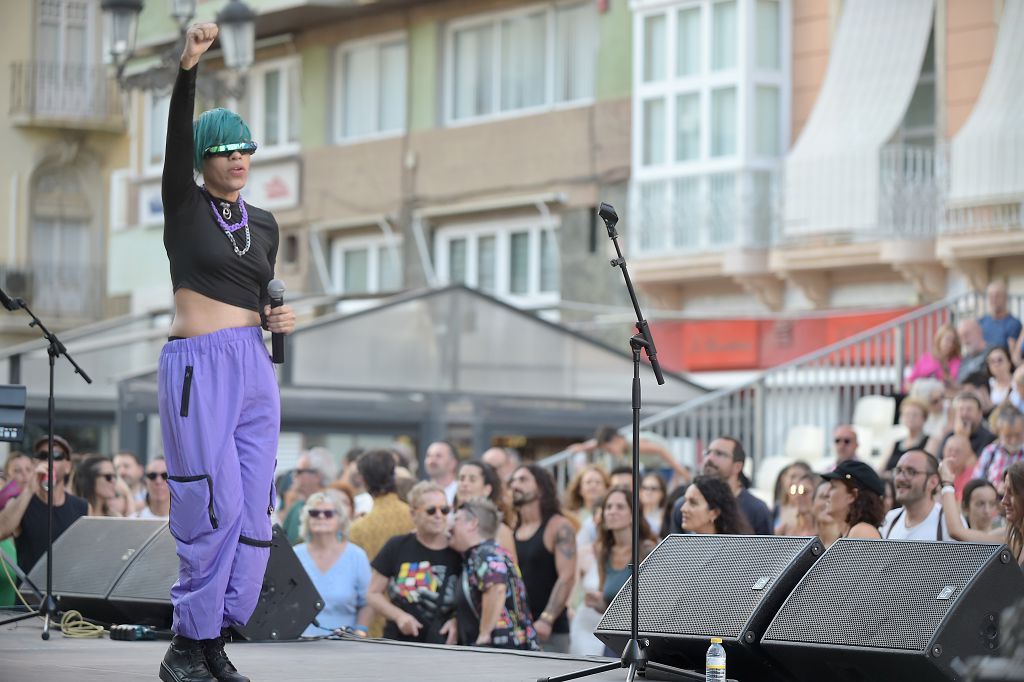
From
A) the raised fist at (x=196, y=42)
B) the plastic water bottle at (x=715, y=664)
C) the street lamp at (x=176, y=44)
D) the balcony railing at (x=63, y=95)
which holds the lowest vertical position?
the plastic water bottle at (x=715, y=664)

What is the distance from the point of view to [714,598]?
7059mm

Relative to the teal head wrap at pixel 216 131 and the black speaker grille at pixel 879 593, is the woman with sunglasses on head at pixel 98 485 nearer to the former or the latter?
the teal head wrap at pixel 216 131

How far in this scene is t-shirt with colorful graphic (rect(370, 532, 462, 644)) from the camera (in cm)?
946

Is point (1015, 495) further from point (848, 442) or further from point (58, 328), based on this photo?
point (58, 328)

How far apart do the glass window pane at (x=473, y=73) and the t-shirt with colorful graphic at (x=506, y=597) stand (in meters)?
18.1

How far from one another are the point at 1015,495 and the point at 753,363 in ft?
52.3

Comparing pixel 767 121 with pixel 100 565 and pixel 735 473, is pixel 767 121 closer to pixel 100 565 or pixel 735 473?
pixel 735 473

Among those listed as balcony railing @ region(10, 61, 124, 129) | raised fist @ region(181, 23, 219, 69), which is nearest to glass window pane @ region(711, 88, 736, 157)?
balcony railing @ region(10, 61, 124, 129)

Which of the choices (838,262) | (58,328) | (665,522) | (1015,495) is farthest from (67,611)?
(58,328)

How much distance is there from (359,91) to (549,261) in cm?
460

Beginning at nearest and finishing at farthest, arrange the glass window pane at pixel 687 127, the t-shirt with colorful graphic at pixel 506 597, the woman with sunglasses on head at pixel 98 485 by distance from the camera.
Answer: the t-shirt with colorful graphic at pixel 506 597 < the woman with sunglasses on head at pixel 98 485 < the glass window pane at pixel 687 127

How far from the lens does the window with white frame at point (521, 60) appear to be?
25.9m

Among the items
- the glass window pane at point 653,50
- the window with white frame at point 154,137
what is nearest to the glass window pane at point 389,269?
the glass window pane at point 653,50

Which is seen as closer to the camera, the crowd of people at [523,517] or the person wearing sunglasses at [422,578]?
the crowd of people at [523,517]
